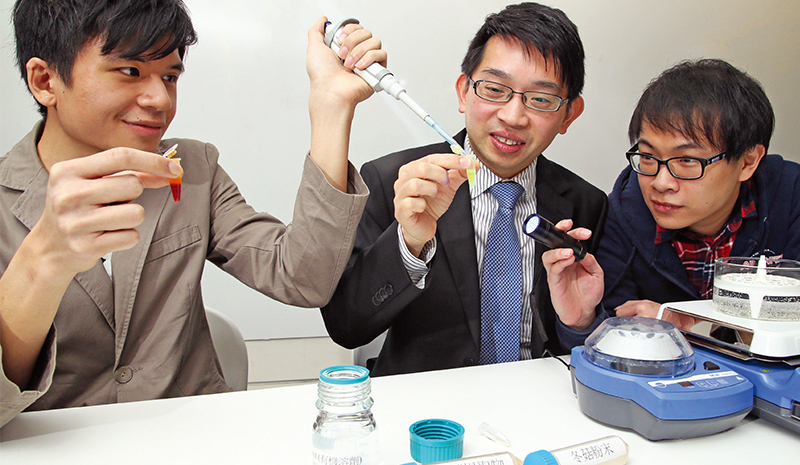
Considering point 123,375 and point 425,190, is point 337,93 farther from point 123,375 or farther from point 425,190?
point 123,375

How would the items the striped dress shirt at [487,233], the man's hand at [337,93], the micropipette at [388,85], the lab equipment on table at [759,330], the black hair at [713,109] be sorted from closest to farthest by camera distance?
1. the lab equipment on table at [759,330]
2. the micropipette at [388,85]
3. the man's hand at [337,93]
4. the black hair at [713,109]
5. the striped dress shirt at [487,233]

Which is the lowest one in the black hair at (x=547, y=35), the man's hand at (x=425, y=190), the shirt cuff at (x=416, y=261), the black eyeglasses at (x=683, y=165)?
the shirt cuff at (x=416, y=261)

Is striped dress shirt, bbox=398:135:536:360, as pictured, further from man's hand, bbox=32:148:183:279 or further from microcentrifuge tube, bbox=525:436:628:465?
man's hand, bbox=32:148:183:279

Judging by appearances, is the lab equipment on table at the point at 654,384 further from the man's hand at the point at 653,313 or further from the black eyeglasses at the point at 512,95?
the black eyeglasses at the point at 512,95

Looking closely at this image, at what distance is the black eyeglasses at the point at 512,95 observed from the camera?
4.44 ft

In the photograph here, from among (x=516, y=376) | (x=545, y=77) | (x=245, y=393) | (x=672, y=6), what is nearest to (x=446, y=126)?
(x=545, y=77)

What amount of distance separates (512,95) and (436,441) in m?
0.93

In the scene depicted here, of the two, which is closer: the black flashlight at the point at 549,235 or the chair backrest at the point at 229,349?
the black flashlight at the point at 549,235

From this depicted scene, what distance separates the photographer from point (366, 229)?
56.2 inches

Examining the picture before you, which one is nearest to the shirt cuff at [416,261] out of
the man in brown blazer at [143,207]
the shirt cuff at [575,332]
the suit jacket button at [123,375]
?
the man in brown blazer at [143,207]

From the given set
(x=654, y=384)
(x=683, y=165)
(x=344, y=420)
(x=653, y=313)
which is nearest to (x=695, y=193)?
(x=683, y=165)

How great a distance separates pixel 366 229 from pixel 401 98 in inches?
19.6

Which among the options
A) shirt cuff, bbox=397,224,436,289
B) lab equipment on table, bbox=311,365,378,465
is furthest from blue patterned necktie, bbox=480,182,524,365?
lab equipment on table, bbox=311,365,378,465

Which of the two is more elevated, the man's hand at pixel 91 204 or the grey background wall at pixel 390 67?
the grey background wall at pixel 390 67
